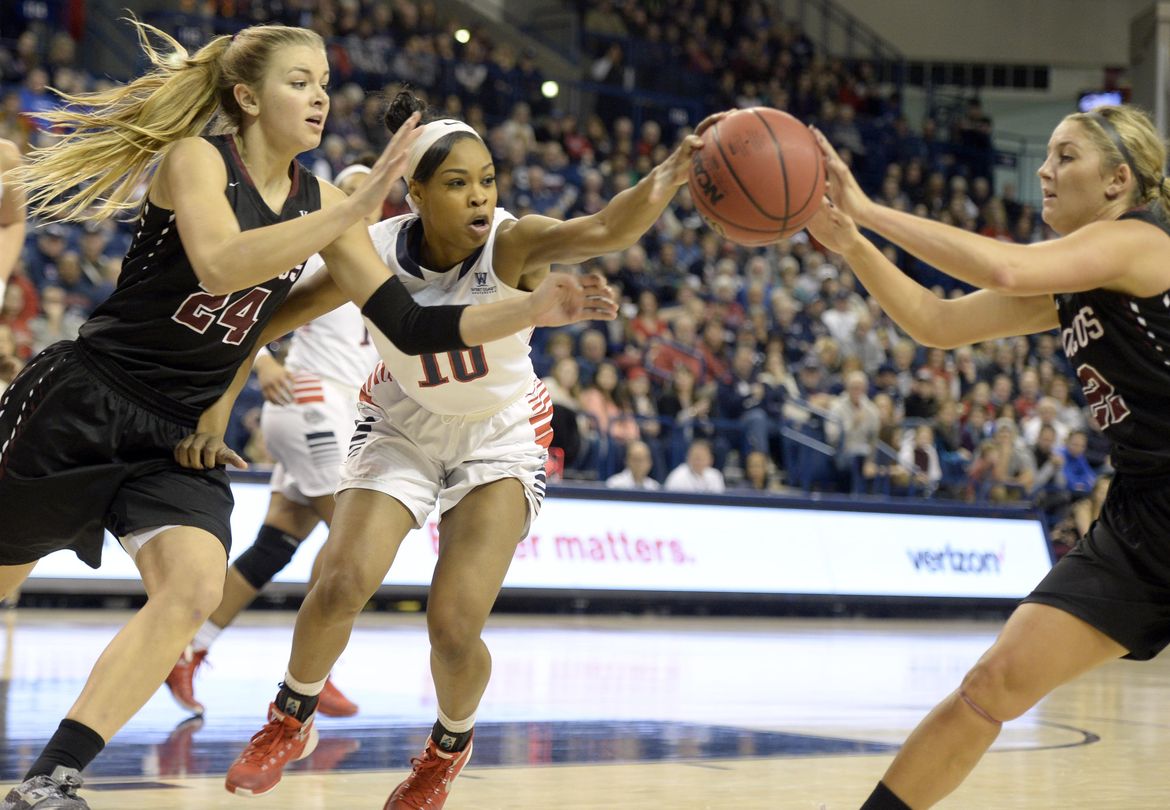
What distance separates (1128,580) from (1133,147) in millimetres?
1085

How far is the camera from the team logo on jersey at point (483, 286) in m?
4.06

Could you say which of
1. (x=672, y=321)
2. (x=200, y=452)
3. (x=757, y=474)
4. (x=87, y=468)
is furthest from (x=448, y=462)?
(x=672, y=321)

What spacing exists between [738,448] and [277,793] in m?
10.6

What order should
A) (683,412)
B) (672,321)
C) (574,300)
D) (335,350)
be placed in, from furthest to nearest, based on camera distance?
(672,321), (683,412), (335,350), (574,300)

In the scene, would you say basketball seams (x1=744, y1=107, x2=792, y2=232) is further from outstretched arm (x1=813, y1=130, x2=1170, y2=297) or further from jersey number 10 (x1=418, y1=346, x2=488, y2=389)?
jersey number 10 (x1=418, y1=346, x2=488, y2=389)

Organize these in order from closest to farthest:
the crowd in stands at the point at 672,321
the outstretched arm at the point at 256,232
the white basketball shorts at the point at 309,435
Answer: the outstretched arm at the point at 256,232 → the white basketball shorts at the point at 309,435 → the crowd in stands at the point at 672,321

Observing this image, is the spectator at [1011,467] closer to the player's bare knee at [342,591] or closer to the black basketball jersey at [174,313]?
the player's bare knee at [342,591]

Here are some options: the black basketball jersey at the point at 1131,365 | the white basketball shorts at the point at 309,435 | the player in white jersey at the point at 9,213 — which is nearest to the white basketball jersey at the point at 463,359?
the player in white jersey at the point at 9,213

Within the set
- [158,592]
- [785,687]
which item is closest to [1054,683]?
[158,592]

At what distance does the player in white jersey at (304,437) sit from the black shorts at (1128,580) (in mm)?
3475

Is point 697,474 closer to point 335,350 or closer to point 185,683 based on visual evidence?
point 335,350

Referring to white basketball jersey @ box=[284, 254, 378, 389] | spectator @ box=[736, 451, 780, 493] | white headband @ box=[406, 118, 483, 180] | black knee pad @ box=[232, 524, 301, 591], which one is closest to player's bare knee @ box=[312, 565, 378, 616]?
white headband @ box=[406, 118, 483, 180]

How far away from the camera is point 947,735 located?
11.3 ft

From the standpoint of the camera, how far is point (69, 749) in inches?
135
